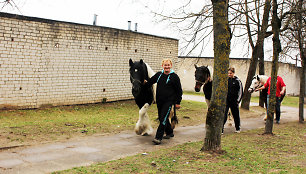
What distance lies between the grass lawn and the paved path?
44 centimetres

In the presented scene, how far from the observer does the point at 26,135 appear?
754 cm

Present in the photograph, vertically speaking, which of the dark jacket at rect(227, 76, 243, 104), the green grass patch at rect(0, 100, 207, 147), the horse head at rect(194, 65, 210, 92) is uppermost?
the horse head at rect(194, 65, 210, 92)

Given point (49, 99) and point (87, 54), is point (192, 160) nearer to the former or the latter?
point (49, 99)

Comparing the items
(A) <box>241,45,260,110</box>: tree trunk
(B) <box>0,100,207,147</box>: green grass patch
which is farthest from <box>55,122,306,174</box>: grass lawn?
(A) <box>241,45,260,110</box>: tree trunk

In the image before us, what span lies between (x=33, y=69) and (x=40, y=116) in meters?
2.20

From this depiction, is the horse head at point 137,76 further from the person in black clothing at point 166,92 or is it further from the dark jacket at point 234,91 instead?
the dark jacket at point 234,91

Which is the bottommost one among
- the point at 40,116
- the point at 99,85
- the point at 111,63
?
the point at 40,116

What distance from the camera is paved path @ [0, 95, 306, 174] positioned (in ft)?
16.5

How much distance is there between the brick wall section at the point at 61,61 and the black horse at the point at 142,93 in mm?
5952

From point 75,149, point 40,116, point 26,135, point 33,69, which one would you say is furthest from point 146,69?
point 33,69

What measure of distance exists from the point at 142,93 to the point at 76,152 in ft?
8.42

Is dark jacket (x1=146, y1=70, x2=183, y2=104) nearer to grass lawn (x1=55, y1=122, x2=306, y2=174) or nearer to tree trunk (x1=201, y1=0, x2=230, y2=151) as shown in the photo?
grass lawn (x1=55, y1=122, x2=306, y2=174)

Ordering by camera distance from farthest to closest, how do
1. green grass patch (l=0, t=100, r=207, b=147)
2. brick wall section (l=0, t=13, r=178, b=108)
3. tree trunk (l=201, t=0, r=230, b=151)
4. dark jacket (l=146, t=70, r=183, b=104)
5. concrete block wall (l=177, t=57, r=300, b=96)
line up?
concrete block wall (l=177, t=57, r=300, b=96), brick wall section (l=0, t=13, r=178, b=108), green grass patch (l=0, t=100, r=207, b=147), dark jacket (l=146, t=70, r=183, b=104), tree trunk (l=201, t=0, r=230, b=151)

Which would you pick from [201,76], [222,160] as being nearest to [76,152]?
[222,160]
